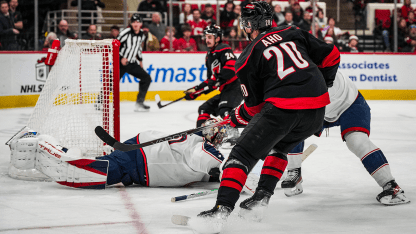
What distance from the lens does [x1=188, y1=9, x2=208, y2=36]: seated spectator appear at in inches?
368

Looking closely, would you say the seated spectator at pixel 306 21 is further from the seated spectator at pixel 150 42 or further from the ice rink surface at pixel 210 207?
the ice rink surface at pixel 210 207

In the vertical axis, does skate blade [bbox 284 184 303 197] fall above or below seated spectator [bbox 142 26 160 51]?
below

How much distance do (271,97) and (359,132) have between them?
0.79 metres

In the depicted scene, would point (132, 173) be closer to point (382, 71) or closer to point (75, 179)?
point (75, 179)

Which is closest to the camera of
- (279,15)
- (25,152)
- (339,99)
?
(339,99)

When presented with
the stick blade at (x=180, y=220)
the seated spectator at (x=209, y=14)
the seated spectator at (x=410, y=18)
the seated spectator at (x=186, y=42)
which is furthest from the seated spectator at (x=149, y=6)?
the stick blade at (x=180, y=220)

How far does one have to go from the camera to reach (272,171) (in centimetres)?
236

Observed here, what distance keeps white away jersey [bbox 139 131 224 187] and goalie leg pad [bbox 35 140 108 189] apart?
26 centimetres

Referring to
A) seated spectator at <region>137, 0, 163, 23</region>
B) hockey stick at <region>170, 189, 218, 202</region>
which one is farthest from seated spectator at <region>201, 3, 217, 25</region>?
hockey stick at <region>170, 189, 218, 202</region>

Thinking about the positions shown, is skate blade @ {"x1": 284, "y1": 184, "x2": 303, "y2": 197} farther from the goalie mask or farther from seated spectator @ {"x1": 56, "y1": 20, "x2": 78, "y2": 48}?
seated spectator @ {"x1": 56, "y1": 20, "x2": 78, "y2": 48}

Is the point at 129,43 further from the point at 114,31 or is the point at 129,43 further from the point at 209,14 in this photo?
the point at 209,14

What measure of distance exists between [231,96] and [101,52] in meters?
1.37

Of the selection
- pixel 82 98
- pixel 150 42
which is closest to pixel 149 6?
pixel 150 42

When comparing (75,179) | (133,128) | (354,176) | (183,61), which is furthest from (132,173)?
(183,61)
